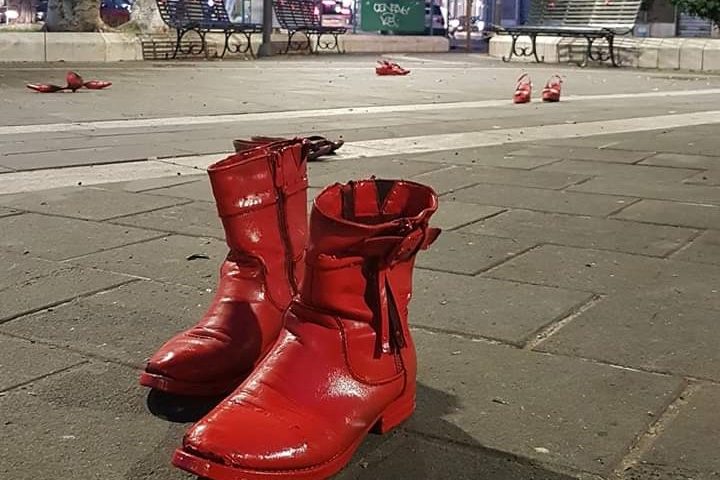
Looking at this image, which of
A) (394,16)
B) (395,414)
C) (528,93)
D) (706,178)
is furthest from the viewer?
(394,16)

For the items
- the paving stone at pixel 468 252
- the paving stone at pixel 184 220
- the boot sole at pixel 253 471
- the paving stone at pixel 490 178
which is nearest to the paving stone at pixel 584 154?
the paving stone at pixel 490 178

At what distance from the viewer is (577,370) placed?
2512mm

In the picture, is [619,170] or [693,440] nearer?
[693,440]

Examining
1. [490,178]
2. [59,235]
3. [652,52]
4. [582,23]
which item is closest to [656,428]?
[59,235]

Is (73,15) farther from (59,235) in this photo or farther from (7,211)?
(59,235)

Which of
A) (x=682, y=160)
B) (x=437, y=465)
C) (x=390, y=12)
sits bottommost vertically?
(x=437, y=465)

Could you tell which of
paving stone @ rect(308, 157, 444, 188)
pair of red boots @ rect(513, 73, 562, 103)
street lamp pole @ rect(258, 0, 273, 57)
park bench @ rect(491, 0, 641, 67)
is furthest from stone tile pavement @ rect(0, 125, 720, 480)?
street lamp pole @ rect(258, 0, 273, 57)

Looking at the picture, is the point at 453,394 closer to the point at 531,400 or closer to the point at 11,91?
the point at 531,400

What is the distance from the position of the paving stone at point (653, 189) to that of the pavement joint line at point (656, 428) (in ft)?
9.03

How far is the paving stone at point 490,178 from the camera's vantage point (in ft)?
17.6

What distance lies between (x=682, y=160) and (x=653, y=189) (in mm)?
1217

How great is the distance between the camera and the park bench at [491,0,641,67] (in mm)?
19203

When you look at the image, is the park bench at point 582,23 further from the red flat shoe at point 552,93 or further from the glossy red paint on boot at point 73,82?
the glossy red paint on boot at point 73,82

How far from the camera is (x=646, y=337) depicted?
2781mm
